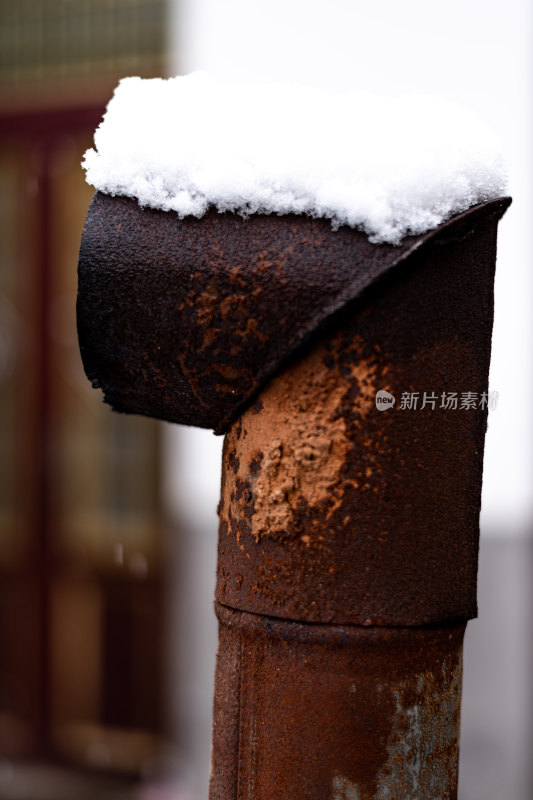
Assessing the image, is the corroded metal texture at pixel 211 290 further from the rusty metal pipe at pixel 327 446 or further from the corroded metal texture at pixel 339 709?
the corroded metal texture at pixel 339 709

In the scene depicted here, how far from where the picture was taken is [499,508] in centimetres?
263

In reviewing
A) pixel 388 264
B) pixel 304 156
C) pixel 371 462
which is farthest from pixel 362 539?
pixel 304 156

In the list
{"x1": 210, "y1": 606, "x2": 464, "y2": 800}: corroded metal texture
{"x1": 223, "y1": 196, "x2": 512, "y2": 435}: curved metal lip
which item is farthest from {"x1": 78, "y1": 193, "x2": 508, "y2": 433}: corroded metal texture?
{"x1": 210, "y1": 606, "x2": 464, "y2": 800}: corroded metal texture

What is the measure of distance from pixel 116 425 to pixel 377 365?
2703mm

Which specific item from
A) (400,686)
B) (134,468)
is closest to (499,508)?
(134,468)

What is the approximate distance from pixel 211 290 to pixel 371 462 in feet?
0.73

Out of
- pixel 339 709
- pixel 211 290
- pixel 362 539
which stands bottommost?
pixel 339 709

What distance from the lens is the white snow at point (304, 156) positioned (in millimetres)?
805

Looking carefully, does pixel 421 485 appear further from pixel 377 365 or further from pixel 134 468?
pixel 134 468

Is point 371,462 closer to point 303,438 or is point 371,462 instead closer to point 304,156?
point 303,438

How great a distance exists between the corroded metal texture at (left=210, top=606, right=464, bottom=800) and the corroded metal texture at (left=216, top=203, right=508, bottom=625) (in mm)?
26

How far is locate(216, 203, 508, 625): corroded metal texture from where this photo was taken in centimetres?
82

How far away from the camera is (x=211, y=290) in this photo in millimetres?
819

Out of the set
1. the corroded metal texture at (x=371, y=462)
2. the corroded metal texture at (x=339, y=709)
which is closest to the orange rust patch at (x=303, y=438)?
the corroded metal texture at (x=371, y=462)
